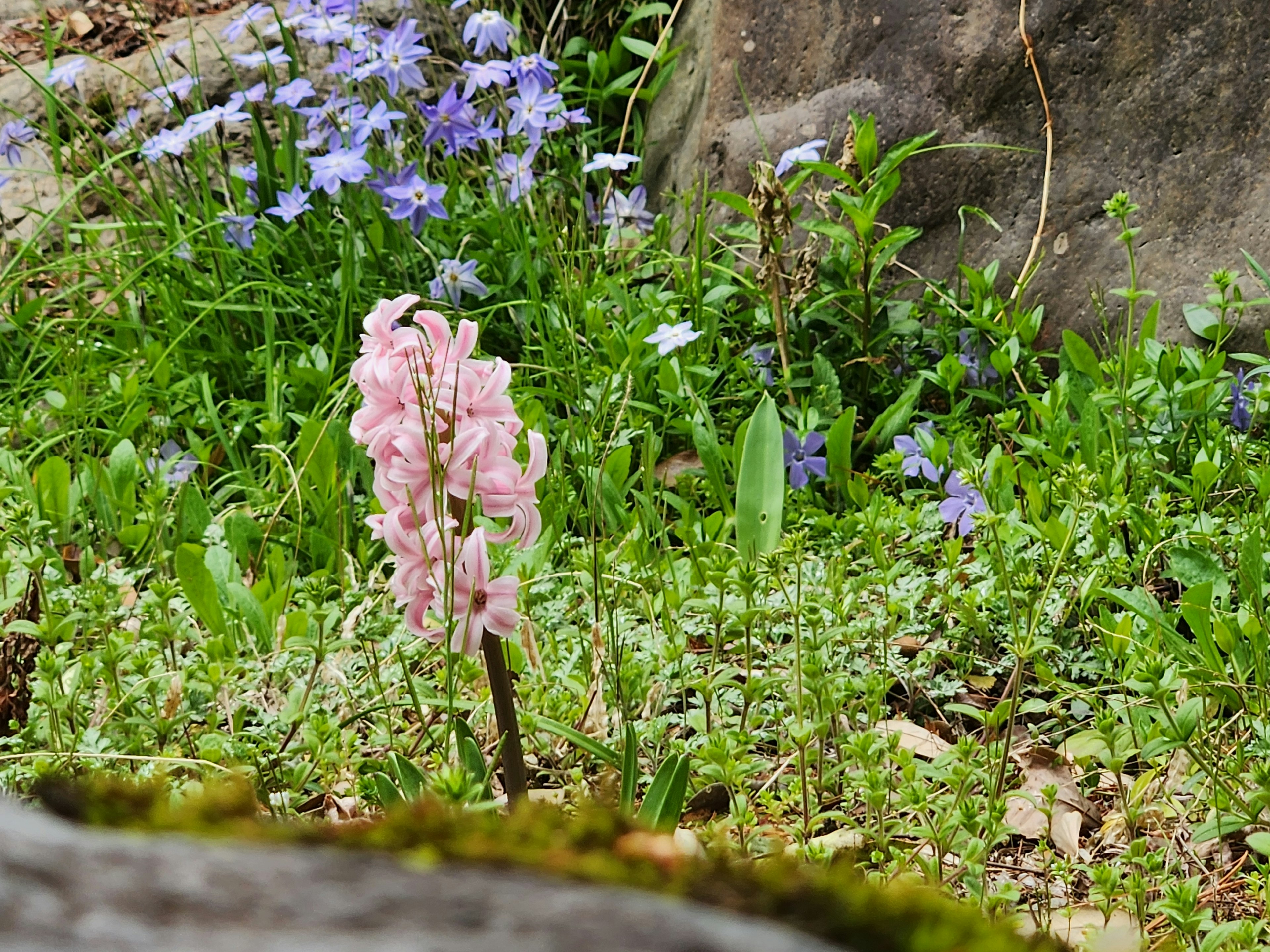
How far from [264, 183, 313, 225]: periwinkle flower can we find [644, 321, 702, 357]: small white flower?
121 centimetres

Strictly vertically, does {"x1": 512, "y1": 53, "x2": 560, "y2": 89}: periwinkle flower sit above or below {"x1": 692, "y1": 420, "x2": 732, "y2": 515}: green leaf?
above

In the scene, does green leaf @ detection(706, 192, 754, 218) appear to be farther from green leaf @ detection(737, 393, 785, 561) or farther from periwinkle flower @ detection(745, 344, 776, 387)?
green leaf @ detection(737, 393, 785, 561)

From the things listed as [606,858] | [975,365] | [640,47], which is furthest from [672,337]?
[606,858]

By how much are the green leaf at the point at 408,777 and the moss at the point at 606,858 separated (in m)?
0.78

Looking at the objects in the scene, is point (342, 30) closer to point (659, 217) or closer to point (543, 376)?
point (659, 217)

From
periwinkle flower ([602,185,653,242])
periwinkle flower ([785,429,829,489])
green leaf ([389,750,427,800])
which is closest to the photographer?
green leaf ([389,750,427,800])

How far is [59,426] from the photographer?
2.92 metres

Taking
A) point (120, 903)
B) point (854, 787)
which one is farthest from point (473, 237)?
point (120, 903)

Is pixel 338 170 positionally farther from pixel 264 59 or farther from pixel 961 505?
pixel 961 505

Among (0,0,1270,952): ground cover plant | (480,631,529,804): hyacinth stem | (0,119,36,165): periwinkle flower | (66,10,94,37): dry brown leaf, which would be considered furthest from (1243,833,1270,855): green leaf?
(66,10,94,37): dry brown leaf

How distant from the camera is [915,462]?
251 cm

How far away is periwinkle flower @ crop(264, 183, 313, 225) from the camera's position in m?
3.33

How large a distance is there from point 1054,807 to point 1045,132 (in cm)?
203

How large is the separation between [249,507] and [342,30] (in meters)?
1.61
